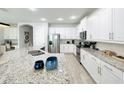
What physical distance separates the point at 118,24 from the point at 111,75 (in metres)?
1.10

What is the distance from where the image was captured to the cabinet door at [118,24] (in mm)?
2266

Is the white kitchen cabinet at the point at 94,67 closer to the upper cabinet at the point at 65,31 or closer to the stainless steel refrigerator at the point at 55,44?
the stainless steel refrigerator at the point at 55,44

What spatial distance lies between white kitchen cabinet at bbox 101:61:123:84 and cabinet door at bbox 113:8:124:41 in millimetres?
677

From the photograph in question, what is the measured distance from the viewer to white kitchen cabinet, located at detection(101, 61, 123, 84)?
6.10 feet

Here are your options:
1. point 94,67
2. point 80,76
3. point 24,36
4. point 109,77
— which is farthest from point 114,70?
point 24,36

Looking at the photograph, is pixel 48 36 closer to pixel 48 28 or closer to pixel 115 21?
pixel 48 28

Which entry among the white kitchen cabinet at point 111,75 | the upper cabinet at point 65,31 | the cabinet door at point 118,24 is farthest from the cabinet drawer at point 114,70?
the upper cabinet at point 65,31

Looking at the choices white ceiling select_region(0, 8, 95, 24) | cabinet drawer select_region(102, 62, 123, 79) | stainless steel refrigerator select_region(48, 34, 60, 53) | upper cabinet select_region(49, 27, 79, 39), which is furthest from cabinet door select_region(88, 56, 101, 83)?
upper cabinet select_region(49, 27, 79, 39)

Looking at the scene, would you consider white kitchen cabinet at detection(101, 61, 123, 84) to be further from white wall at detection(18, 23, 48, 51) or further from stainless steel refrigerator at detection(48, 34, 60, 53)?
white wall at detection(18, 23, 48, 51)

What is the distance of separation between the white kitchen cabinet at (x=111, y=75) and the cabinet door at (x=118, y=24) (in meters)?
0.68
